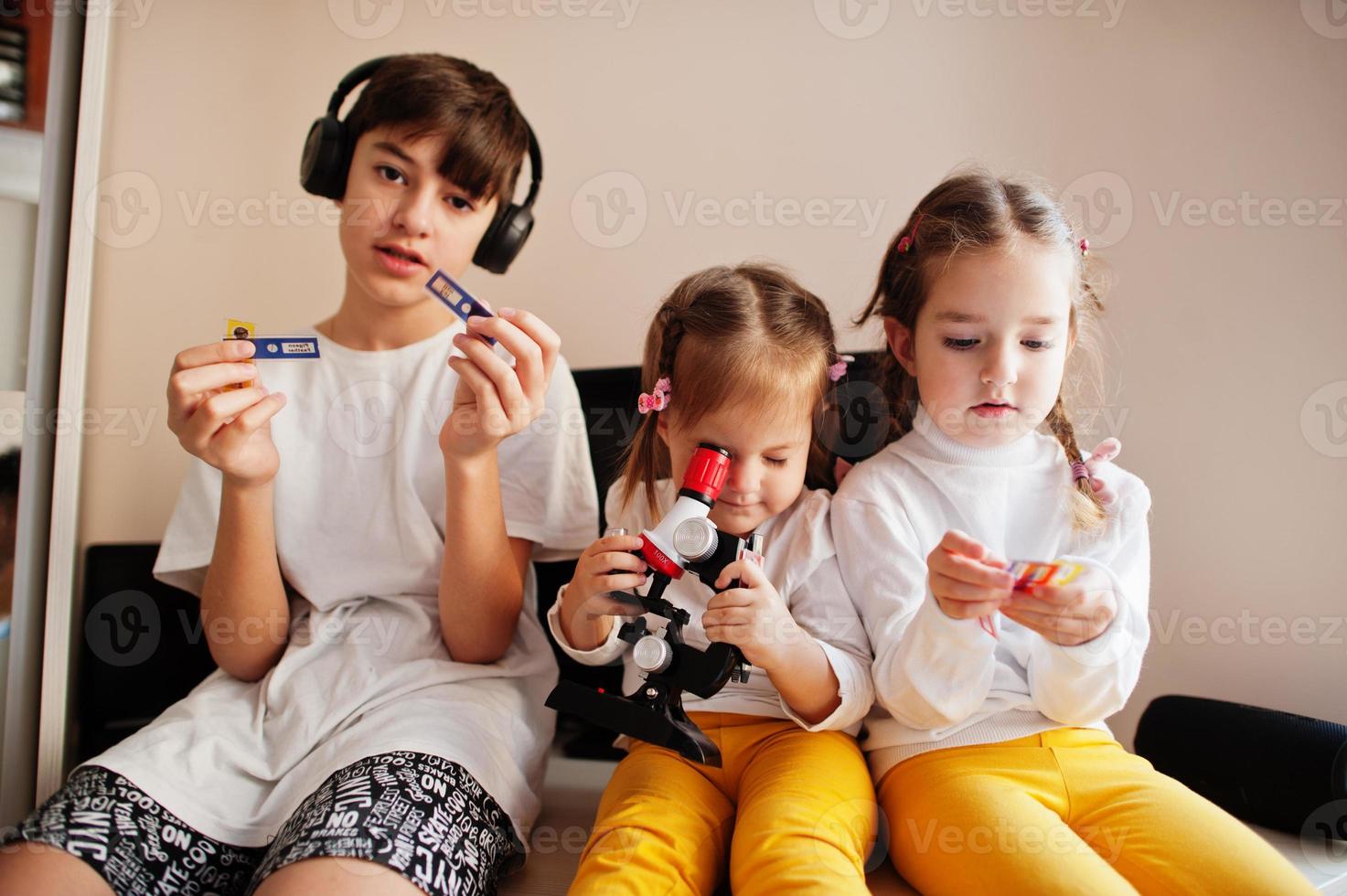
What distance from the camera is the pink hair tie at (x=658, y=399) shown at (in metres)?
1.13

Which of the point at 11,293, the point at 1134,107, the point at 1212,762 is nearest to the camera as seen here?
the point at 1212,762

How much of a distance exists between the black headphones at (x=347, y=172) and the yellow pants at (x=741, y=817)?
0.71 m

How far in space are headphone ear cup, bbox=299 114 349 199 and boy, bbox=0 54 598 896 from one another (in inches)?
0.6

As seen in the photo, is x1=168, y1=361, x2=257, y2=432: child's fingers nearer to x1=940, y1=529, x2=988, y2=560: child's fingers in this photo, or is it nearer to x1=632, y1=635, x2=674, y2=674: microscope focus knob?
x1=632, y1=635, x2=674, y2=674: microscope focus knob

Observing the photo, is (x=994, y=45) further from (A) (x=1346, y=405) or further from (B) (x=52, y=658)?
(B) (x=52, y=658)

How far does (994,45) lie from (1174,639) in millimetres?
1069

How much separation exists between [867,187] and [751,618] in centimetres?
99

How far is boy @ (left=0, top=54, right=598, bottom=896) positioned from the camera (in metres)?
0.93

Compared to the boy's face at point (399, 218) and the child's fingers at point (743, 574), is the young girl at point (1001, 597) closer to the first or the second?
the child's fingers at point (743, 574)

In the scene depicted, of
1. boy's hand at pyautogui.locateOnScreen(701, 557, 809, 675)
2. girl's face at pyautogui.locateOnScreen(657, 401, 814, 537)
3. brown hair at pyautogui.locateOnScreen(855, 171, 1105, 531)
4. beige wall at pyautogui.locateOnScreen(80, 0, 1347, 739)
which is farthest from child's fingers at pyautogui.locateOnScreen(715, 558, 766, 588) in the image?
beige wall at pyautogui.locateOnScreen(80, 0, 1347, 739)

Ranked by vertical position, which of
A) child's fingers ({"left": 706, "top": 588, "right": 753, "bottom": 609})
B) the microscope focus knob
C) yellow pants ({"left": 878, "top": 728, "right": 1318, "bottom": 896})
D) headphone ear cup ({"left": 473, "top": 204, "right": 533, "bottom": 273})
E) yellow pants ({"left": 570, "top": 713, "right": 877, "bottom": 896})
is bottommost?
yellow pants ({"left": 570, "top": 713, "right": 877, "bottom": 896})

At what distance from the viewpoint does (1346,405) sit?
1471 millimetres

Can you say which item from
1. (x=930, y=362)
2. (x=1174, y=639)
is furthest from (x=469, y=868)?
(x=1174, y=639)

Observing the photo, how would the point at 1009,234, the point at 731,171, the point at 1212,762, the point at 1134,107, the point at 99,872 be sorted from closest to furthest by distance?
1. the point at 99,872
2. the point at 1009,234
3. the point at 1212,762
4. the point at 1134,107
5. the point at 731,171
